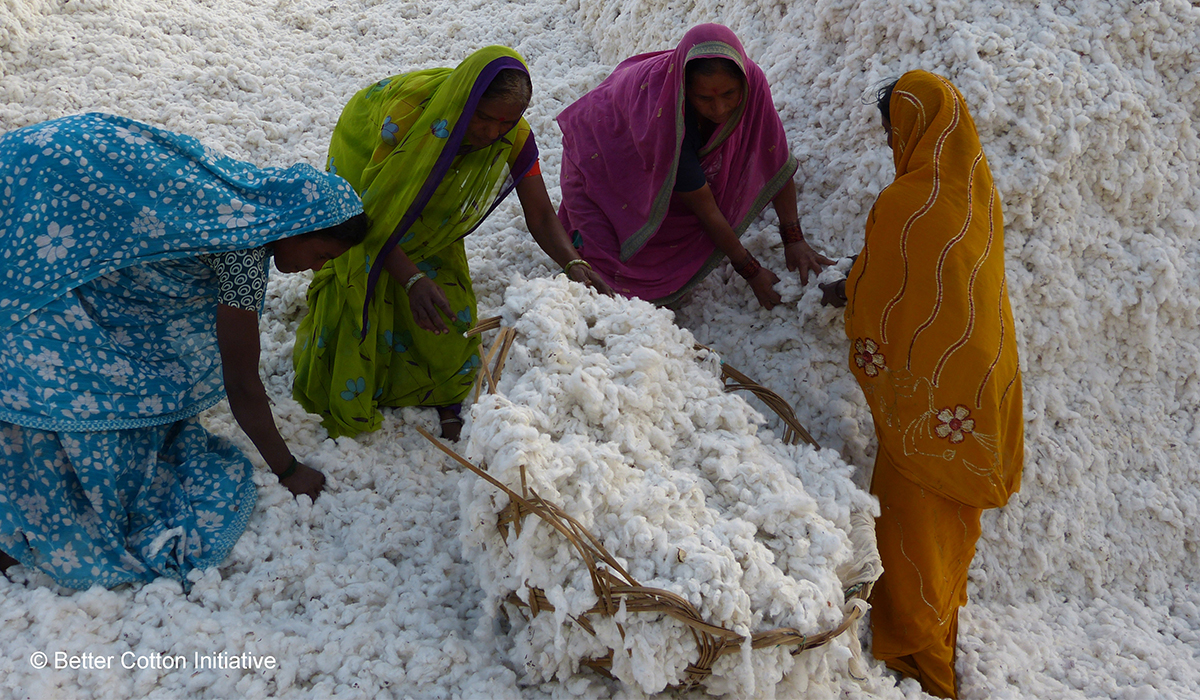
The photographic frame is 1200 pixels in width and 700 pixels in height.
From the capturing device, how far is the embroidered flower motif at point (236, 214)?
1.51 metres

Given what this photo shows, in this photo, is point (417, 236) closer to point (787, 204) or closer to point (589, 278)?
point (589, 278)

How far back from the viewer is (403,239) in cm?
198

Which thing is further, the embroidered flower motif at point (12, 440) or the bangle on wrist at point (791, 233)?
the bangle on wrist at point (791, 233)

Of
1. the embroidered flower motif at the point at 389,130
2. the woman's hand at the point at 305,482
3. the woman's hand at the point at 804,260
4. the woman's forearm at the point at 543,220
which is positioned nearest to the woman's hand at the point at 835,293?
the woman's hand at the point at 804,260

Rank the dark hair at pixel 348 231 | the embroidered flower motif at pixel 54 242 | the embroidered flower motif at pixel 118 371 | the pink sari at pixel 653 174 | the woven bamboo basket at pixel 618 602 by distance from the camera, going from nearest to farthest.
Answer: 1. the woven bamboo basket at pixel 618 602
2. the embroidered flower motif at pixel 54 242
3. the embroidered flower motif at pixel 118 371
4. the dark hair at pixel 348 231
5. the pink sari at pixel 653 174

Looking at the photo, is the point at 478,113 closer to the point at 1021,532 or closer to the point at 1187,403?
the point at 1021,532

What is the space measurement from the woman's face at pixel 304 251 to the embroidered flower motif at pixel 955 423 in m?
1.35

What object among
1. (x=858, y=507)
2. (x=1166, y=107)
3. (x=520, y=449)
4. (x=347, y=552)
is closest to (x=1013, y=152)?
(x=1166, y=107)

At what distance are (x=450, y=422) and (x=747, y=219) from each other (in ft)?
3.36

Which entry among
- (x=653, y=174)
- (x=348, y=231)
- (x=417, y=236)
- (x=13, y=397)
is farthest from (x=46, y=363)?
(x=653, y=174)

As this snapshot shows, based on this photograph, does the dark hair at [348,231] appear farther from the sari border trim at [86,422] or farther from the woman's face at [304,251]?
the sari border trim at [86,422]

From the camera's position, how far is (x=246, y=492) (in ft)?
5.73

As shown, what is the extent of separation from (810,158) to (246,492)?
1.76 meters

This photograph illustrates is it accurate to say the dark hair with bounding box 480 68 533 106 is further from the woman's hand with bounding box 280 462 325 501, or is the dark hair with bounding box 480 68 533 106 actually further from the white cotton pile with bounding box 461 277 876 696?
the woman's hand with bounding box 280 462 325 501
